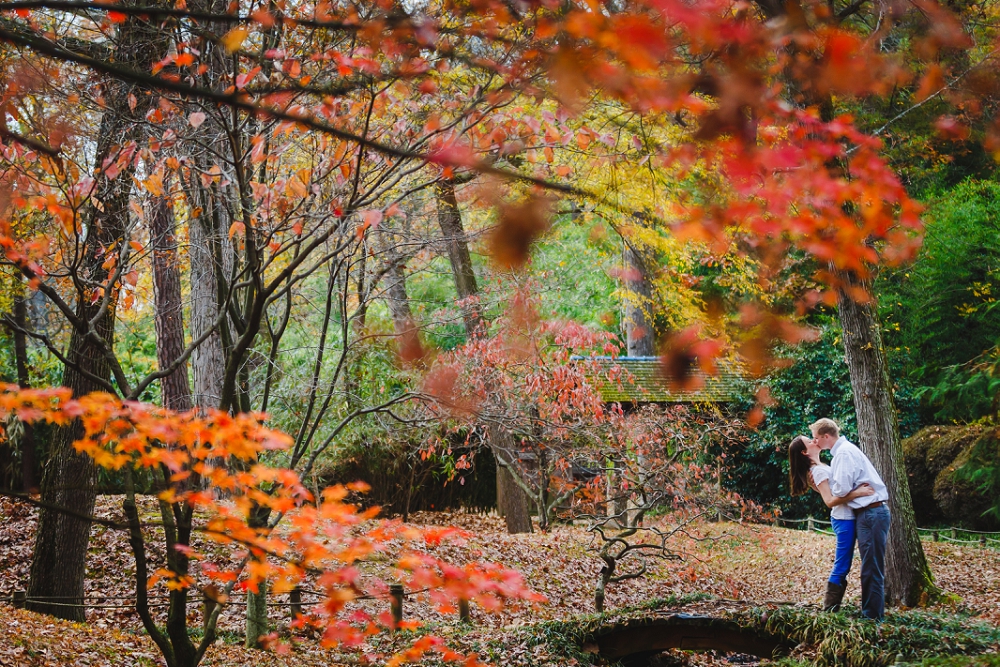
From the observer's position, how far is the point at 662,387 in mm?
16578

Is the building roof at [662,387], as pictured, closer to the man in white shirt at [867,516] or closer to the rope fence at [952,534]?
the rope fence at [952,534]

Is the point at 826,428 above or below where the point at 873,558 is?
above

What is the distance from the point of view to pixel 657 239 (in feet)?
36.4

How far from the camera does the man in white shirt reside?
236 inches

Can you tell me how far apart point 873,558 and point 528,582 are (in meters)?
4.24

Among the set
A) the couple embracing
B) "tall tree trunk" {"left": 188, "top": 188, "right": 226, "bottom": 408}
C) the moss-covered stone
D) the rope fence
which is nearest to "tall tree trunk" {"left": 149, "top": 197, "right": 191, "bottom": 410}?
"tall tree trunk" {"left": 188, "top": 188, "right": 226, "bottom": 408}

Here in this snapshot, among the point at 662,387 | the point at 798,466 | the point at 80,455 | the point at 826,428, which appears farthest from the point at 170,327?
the point at 662,387

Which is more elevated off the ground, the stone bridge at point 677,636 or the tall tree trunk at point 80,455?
the tall tree trunk at point 80,455

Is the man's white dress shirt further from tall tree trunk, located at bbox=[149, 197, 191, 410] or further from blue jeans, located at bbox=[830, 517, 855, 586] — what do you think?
tall tree trunk, located at bbox=[149, 197, 191, 410]

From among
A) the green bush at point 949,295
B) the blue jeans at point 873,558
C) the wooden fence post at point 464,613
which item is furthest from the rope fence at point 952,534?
the wooden fence post at point 464,613

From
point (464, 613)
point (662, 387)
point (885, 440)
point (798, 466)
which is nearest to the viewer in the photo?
point (798, 466)

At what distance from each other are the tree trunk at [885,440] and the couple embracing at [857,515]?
1.72 metres

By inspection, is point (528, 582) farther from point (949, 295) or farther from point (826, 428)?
point (949, 295)

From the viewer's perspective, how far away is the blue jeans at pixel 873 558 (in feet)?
19.6
